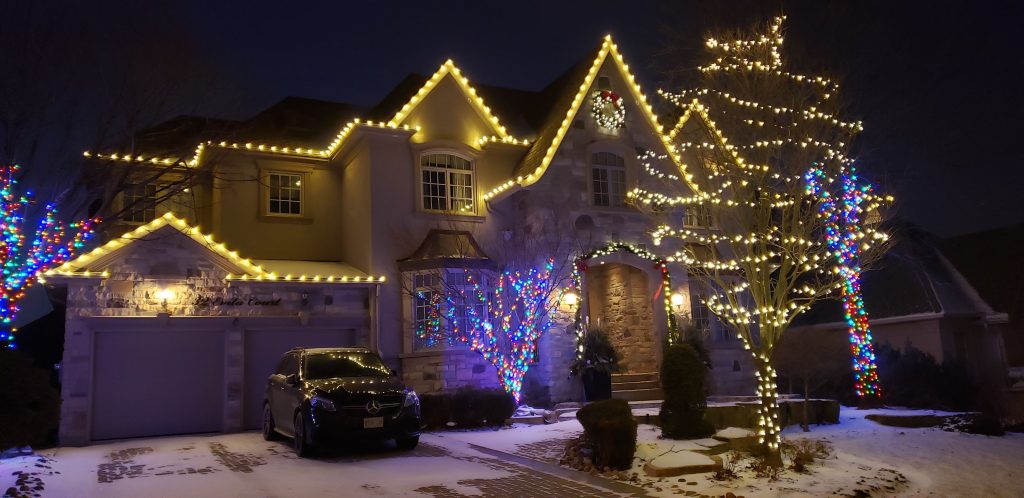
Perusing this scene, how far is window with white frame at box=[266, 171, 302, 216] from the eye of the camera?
18891 millimetres

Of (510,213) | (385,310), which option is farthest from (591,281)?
(385,310)

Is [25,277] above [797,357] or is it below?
above

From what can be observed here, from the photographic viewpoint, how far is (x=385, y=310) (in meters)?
17.3

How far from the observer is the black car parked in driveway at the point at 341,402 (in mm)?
10570

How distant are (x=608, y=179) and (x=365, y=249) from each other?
636cm

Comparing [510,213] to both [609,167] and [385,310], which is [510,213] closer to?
[609,167]

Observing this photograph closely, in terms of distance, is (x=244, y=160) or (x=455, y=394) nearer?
(x=455, y=394)

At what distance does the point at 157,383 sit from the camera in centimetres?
1531

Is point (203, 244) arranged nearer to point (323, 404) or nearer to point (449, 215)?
point (449, 215)

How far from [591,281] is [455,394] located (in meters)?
7.50

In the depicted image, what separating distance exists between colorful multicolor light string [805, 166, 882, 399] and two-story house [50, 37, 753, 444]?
313cm

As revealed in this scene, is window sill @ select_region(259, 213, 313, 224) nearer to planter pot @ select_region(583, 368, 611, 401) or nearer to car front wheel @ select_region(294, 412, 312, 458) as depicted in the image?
planter pot @ select_region(583, 368, 611, 401)

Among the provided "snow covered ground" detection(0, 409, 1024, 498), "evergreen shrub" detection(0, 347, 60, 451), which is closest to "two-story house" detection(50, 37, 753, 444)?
"snow covered ground" detection(0, 409, 1024, 498)

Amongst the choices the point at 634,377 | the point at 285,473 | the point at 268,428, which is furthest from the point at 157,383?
the point at 634,377
